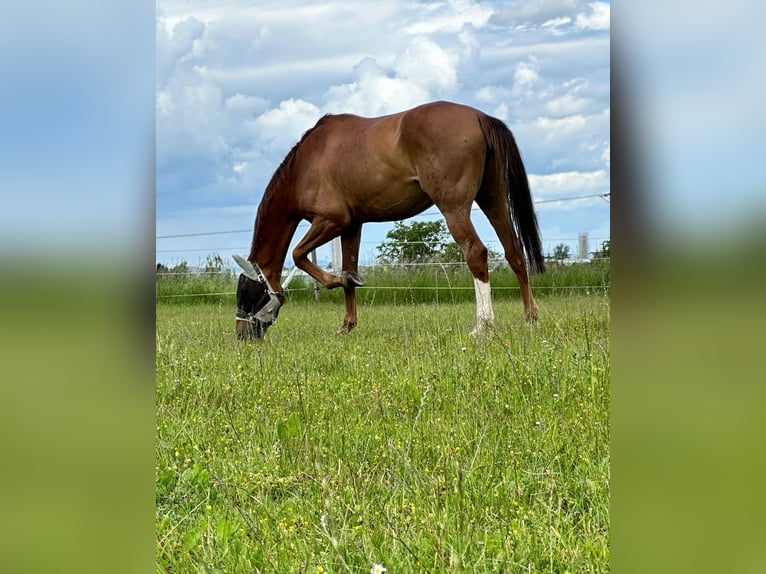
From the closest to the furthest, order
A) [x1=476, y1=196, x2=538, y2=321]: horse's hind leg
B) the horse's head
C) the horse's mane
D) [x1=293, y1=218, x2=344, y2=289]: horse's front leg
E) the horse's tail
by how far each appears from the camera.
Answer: the horse's tail < the horse's head < [x1=476, y1=196, x2=538, y2=321]: horse's hind leg < [x1=293, y1=218, x2=344, y2=289]: horse's front leg < the horse's mane

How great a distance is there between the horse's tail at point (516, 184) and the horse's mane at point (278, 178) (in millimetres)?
2035

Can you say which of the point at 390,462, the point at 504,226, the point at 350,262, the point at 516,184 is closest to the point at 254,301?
the point at 350,262

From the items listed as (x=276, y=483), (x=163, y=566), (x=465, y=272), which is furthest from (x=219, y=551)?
(x=465, y=272)

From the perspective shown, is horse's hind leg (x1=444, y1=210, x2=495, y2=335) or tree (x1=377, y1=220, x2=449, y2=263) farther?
tree (x1=377, y1=220, x2=449, y2=263)

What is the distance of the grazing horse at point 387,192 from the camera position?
660 cm

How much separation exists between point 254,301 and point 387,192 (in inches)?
69.7

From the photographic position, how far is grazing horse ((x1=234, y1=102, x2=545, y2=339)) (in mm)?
6598

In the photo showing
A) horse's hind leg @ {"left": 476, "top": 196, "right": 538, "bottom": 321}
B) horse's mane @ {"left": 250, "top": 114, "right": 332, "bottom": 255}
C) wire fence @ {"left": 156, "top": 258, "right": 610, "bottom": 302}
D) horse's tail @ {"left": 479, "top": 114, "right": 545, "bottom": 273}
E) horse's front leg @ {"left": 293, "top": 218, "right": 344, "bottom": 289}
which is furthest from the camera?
wire fence @ {"left": 156, "top": 258, "right": 610, "bottom": 302}

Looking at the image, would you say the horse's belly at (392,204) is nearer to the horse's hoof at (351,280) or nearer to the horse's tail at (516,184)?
the horse's hoof at (351,280)

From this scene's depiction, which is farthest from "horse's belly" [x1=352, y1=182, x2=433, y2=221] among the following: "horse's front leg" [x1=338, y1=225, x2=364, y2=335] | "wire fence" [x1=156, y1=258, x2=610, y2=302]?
"wire fence" [x1=156, y1=258, x2=610, y2=302]

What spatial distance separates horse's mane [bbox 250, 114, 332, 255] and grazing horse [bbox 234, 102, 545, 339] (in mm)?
11

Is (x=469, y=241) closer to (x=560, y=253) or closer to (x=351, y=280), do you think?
(x=351, y=280)

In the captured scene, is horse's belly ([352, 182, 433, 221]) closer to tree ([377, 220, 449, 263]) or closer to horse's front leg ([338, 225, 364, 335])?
horse's front leg ([338, 225, 364, 335])
